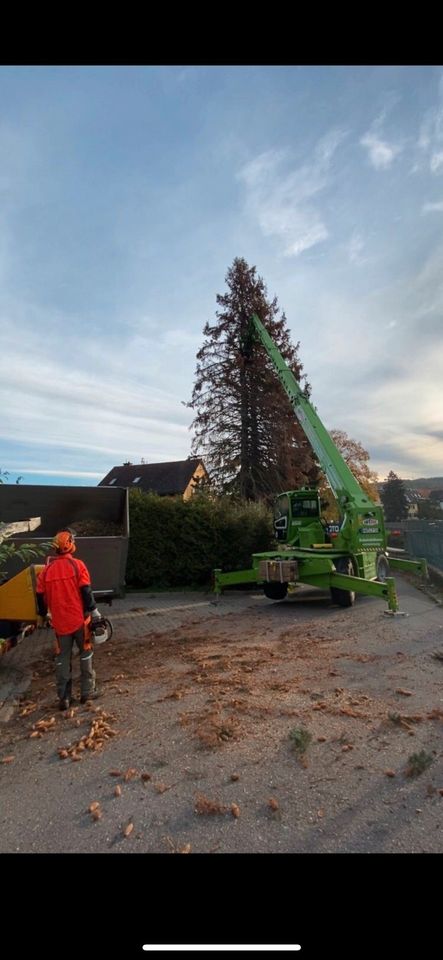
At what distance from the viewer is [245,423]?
71.4 feet

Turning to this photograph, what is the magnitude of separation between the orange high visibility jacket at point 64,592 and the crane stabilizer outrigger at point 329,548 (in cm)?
559

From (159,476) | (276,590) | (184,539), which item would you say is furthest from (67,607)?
(159,476)

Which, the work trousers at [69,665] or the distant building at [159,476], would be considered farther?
the distant building at [159,476]

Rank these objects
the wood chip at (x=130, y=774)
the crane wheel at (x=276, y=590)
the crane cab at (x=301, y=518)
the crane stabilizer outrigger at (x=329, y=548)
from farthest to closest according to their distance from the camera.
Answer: the crane cab at (x=301, y=518)
the crane wheel at (x=276, y=590)
the crane stabilizer outrigger at (x=329, y=548)
the wood chip at (x=130, y=774)

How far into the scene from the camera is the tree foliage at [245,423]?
70.1 feet

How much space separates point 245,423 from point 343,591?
1258 centimetres

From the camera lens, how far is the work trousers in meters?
4.95

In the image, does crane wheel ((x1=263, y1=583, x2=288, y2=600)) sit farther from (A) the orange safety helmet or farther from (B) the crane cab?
(A) the orange safety helmet

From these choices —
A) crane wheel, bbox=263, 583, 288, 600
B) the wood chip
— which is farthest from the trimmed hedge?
the wood chip

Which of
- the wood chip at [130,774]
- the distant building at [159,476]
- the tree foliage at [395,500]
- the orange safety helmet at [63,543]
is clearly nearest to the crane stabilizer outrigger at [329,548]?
the orange safety helmet at [63,543]

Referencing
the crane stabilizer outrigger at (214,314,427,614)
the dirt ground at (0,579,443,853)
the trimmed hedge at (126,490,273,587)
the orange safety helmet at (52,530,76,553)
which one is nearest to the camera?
the dirt ground at (0,579,443,853)

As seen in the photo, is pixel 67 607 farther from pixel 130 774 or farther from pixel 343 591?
pixel 343 591

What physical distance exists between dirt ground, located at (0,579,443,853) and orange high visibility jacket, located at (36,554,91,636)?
847 millimetres

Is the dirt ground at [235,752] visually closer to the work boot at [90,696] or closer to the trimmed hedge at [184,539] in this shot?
the work boot at [90,696]
